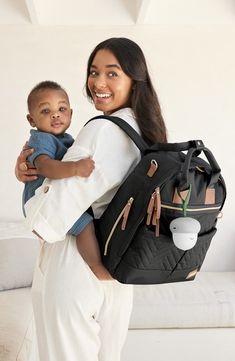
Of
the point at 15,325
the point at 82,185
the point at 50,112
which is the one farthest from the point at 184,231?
the point at 15,325

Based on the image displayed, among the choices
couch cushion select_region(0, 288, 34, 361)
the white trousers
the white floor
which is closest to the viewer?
the white trousers

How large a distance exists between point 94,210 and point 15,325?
97 cm

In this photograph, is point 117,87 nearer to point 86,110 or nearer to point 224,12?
point 86,110

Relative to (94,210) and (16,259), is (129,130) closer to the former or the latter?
(94,210)

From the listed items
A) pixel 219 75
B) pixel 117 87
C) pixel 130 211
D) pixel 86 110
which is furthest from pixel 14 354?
pixel 219 75

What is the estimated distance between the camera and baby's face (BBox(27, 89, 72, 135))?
1499 mm

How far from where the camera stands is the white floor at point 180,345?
2.61m

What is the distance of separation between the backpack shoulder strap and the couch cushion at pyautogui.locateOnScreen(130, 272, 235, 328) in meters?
1.72

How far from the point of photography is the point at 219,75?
3496 millimetres

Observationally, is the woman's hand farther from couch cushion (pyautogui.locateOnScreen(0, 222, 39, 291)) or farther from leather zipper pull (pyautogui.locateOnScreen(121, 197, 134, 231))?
couch cushion (pyautogui.locateOnScreen(0, 222, 39, 291))

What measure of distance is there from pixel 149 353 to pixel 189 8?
2.17m

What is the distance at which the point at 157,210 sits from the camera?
118cm

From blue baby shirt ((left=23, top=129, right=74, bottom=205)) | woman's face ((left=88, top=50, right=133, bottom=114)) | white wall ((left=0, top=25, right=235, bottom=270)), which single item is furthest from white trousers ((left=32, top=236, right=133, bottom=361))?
white wall ((left=0, top=25, right=235, bottom=270))

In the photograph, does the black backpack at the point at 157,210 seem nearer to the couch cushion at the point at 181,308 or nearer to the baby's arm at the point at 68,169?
the baby's arm at the point at 68,169
